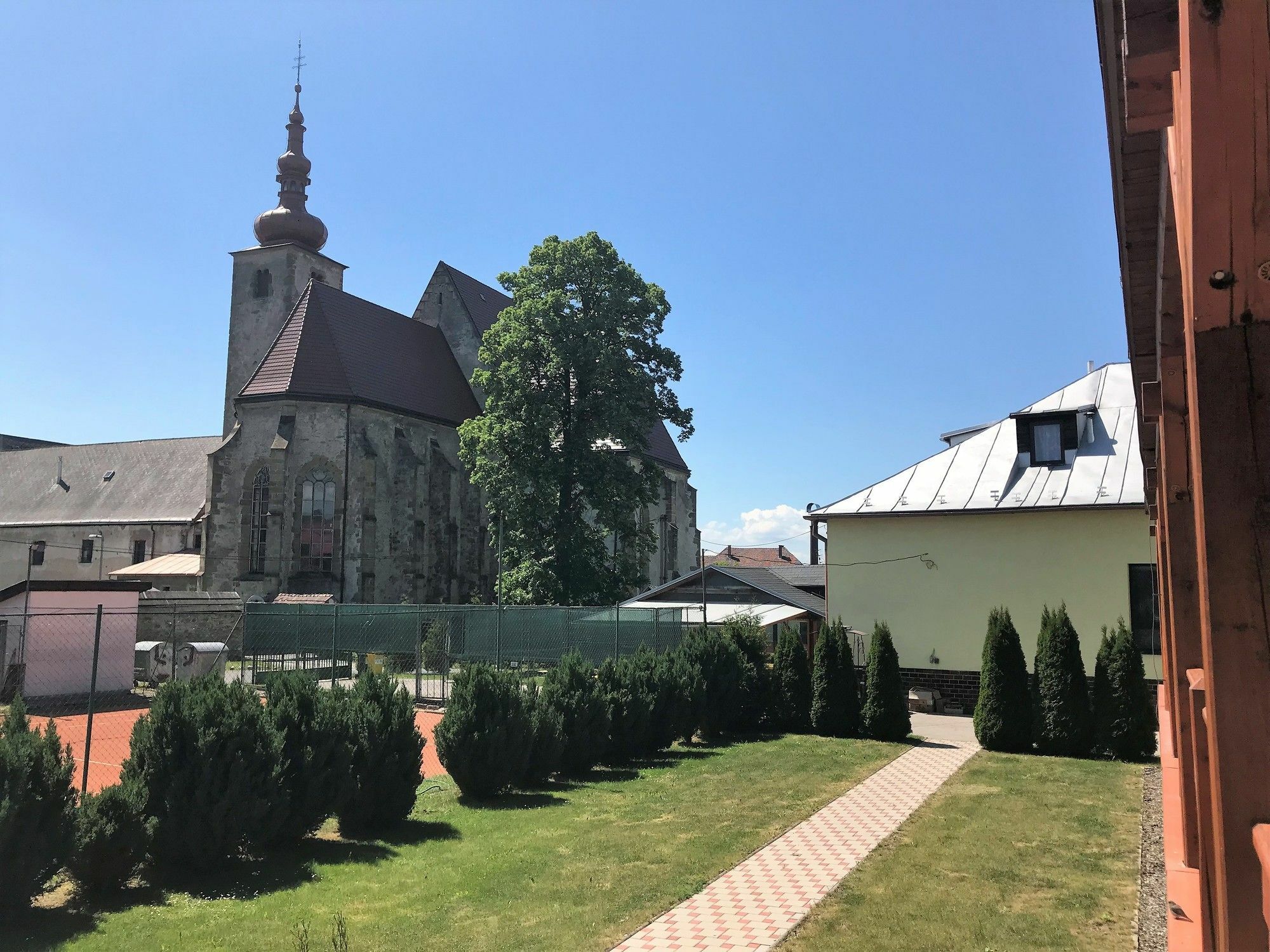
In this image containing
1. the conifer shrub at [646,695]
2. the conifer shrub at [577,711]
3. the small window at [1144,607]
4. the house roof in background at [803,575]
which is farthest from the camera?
the house roof in background at [803,575]

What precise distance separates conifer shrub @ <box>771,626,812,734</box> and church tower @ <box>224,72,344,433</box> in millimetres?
36589

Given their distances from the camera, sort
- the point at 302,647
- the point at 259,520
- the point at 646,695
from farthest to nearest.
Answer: the point at 259,520 → the point at 302,647 → the point at 646,695

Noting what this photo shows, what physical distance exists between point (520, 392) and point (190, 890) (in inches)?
1057

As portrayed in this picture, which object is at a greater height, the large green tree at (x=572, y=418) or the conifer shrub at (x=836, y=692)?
the large green tree at (x=572, y=418)

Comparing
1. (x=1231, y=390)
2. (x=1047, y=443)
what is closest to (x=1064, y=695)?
(x=1047, y=443)

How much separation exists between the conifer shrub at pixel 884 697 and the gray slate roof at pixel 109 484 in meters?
43.4

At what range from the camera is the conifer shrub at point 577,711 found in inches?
546

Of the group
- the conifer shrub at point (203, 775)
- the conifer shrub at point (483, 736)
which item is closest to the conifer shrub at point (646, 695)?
the conifer shrub at point (483, 736)

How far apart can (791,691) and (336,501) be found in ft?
83.8

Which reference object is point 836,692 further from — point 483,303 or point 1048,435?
point 483,303

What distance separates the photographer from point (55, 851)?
7.30m

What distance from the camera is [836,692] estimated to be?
18344 mm

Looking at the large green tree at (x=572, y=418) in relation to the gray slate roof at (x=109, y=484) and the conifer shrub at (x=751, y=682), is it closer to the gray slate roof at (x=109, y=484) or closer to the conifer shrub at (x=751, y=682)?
the conifer shrub at (x=751, y=682)

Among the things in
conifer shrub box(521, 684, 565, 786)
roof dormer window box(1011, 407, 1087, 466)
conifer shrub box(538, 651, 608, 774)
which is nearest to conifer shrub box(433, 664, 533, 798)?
conifer shrub box(521, 684, 565, 786)
